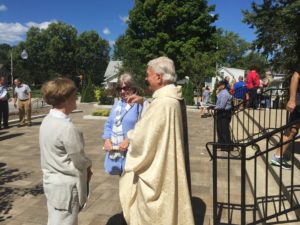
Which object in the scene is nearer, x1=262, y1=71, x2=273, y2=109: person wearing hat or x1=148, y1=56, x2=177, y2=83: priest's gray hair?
x1=148, y1=56, x2=177, y2=83: priest's gray hair

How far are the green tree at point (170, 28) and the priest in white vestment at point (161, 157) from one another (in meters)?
35.7

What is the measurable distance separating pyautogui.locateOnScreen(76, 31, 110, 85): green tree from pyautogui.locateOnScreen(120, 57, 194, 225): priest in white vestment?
6915cm

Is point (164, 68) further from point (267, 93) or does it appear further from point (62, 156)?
point (267, 93)

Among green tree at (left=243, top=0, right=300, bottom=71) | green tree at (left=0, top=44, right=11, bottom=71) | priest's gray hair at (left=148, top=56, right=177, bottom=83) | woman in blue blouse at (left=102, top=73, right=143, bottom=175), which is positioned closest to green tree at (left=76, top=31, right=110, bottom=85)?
green tree at (left=0, top=44, right=11, bottom=71)

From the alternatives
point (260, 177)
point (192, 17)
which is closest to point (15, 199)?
point (260, 177)

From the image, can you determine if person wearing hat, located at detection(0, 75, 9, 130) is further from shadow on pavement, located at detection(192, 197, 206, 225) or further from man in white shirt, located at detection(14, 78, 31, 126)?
shadow on pavement, located at detection(192, 197, 206, 225)

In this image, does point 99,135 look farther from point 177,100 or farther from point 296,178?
point 177,100

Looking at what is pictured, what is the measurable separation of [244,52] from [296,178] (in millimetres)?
88998

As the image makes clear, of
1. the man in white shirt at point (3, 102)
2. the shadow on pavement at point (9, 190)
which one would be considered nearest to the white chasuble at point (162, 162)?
the shadow on pavement at point (9, 190)

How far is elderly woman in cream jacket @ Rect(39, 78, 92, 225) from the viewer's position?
9.63ft

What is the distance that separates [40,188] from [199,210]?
2.59 metres

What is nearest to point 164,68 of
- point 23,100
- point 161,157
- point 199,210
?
point 161,157

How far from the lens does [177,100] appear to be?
3.20 m

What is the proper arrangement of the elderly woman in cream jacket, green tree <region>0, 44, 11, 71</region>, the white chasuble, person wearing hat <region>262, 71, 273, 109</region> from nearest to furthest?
the elderly woman in cream jacket < the white chasuble < person wearing hat <region>262, 71, 273, 109</region> < green tree <region>0, 44, 11, 71</region>
